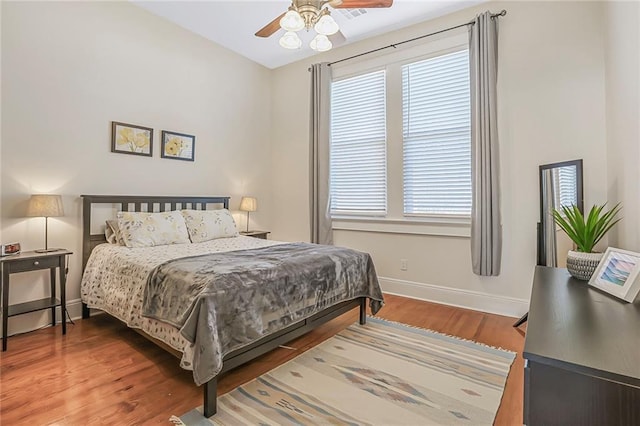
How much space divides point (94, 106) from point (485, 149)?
3.93 m

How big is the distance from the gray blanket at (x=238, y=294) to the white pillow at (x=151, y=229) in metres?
0.91

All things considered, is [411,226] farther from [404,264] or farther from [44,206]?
[44,206]

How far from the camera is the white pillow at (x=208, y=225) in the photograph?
348 centimetres

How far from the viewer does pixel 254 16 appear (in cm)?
360

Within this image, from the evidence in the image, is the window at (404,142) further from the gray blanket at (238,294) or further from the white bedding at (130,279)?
the white bedding at (130,279)

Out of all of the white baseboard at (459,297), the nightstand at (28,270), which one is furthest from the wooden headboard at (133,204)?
the white baseboard at (459,297)

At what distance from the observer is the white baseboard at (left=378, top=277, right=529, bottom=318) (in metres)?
3.20

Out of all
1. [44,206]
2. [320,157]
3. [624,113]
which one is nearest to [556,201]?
[624,113]

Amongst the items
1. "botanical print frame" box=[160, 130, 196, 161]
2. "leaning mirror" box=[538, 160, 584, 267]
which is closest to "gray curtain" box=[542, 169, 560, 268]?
"leaning mirror" box=[538, 160, 584, 267]

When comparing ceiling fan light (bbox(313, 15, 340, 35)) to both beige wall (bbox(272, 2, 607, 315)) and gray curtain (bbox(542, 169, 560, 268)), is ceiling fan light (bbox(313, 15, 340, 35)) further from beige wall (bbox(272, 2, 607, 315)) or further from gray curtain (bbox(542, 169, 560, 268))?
gray curtain (bbox(542, 169, 560, 268))

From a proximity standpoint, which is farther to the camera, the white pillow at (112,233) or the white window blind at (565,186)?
the white pillow at (112,233)

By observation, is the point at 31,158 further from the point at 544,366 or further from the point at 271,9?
the point at 544,366

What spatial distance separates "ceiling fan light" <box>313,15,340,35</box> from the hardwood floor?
91.4 inches

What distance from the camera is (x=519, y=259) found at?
10.4 feet
